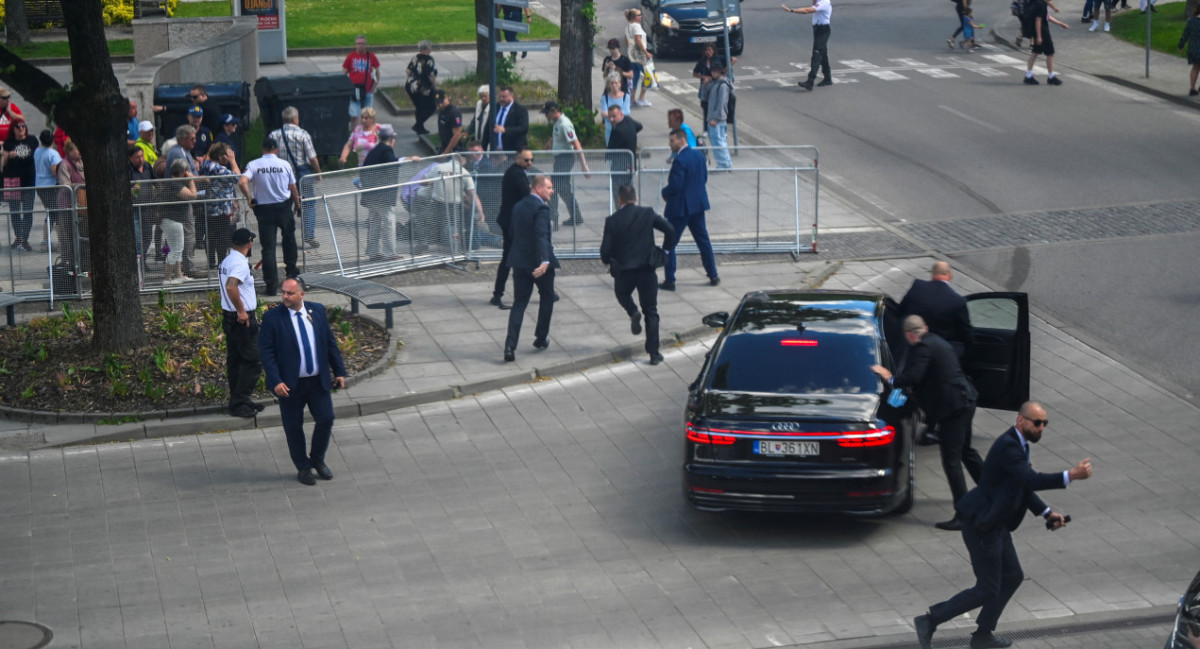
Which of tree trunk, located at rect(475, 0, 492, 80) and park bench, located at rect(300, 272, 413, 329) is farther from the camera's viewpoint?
tree trunk, located at rect(475, 0, 492, 80)

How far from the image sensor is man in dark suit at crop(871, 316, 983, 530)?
10.1 m

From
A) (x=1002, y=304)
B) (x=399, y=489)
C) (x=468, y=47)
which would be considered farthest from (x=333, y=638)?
(x=468, y=47)

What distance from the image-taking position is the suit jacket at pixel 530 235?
13.8 m

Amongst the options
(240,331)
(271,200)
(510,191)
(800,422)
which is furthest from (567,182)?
(800,422)

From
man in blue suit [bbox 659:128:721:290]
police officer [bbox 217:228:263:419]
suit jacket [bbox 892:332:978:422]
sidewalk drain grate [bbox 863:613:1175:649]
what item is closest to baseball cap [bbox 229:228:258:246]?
police officer [bbox 217:228:263:419]

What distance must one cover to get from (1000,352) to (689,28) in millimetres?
20755

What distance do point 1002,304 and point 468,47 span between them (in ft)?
77.7

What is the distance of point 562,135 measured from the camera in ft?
62.2

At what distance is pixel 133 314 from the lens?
44.8 feet

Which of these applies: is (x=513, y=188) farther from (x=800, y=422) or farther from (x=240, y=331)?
(x=800, y=422)

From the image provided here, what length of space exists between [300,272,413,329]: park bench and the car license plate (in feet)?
19.2

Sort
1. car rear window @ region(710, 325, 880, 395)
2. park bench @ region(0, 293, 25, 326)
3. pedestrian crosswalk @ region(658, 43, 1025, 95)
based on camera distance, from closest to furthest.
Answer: car rear window @ region(710, 325, 880, 395)
park bench @ region(0, 293, 25, 326)
pedestrian crosswalk @ region(658, 43, 1025, 95)

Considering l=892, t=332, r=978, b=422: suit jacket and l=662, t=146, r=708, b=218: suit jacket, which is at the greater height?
l=662, t=146, r=708, b=218: suit jacket

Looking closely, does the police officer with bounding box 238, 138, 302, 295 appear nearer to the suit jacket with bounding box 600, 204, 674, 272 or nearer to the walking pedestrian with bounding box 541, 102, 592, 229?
the walking pedestrian with bounding box 541, 102, 592, 229
